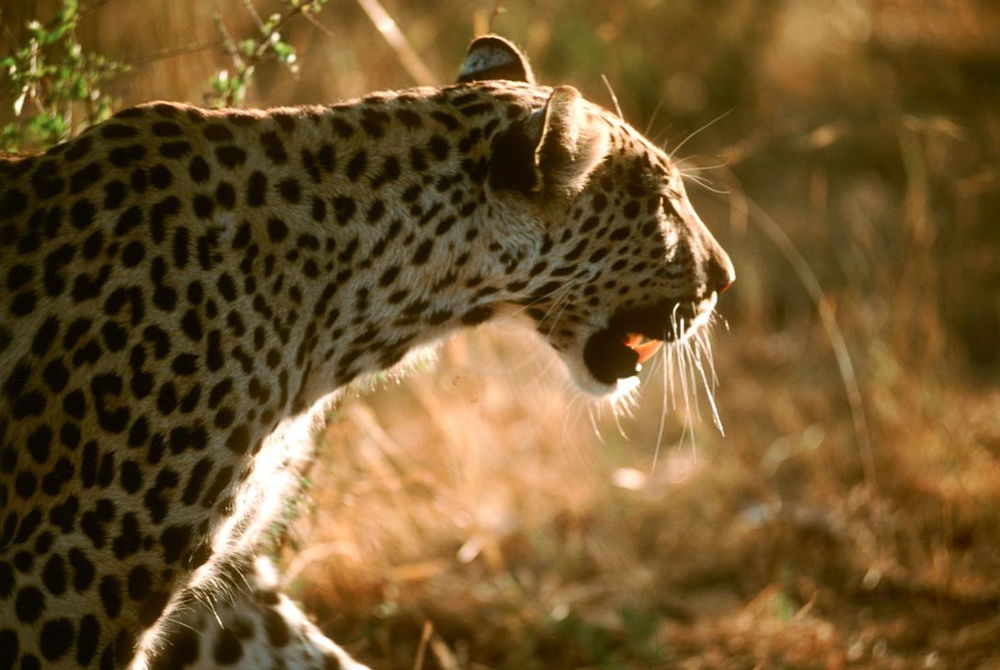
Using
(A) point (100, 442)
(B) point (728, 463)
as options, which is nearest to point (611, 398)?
(A) point (100, 442)

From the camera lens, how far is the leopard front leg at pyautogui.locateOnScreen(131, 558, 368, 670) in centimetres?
359

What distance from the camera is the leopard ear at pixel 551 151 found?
333 centimetres

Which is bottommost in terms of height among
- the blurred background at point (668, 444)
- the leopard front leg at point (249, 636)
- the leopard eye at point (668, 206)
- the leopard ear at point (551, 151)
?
the blurred background at point (668, 444)

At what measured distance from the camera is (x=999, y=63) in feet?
35.2

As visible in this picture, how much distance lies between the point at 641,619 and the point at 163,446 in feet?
7.78

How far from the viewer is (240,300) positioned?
3.16 metres

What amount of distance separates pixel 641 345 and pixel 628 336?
0.09m

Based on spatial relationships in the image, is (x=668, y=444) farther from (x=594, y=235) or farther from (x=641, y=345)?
(x=594, y=235)

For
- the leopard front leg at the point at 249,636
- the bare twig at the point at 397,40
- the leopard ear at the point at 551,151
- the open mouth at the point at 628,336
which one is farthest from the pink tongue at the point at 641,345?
the bare twig at the point at 397,40

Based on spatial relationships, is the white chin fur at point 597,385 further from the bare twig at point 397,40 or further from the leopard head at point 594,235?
the bare twig at point 397,40

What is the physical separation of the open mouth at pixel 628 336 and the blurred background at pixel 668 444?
0.15 m

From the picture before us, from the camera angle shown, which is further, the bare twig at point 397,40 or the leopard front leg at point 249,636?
the bare twig at point 397,40

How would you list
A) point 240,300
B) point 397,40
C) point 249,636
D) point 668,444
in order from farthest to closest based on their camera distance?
point 668,444, point 397,40, point 249,636, point 240,300

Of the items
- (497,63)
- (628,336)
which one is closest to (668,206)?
(628,336)
